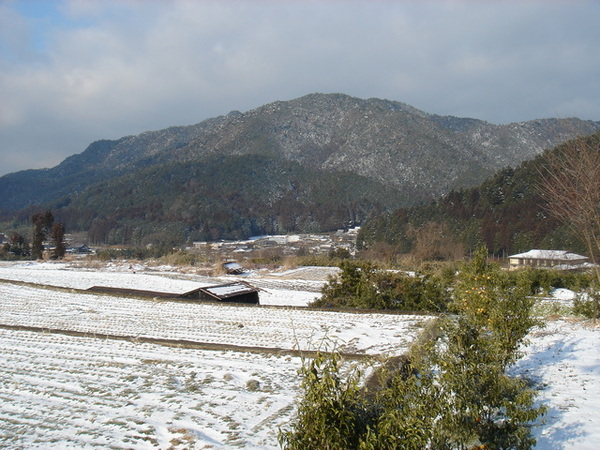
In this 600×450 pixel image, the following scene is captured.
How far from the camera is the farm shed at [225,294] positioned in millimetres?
17828

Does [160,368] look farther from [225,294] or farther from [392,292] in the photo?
[225,294]

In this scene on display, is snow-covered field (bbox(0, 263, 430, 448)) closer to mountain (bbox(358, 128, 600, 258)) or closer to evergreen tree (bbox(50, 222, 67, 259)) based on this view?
evergreen tree (bbox(50, 222, 67, 259))

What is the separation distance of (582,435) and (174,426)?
15.2ft

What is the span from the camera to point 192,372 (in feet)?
26.1

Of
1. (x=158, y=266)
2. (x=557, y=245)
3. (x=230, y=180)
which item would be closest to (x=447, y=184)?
(x=230, y=180)

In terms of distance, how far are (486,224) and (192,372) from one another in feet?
175

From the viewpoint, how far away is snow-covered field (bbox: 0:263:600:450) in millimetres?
5578

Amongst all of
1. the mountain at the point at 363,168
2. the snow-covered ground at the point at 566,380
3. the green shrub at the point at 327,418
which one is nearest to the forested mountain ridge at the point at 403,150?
the mountain at the point at 363,168

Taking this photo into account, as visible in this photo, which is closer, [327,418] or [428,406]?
[327,418]

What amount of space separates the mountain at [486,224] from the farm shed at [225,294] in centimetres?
2934

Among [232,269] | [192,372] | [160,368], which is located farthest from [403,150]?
[192,372]

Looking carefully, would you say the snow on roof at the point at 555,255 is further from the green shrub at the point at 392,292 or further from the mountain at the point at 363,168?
the mountain at the point at 363,168

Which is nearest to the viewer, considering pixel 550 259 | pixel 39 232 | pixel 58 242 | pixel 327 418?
pixel 327 418

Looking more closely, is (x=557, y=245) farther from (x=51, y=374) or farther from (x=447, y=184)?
(x=447, y=184)
